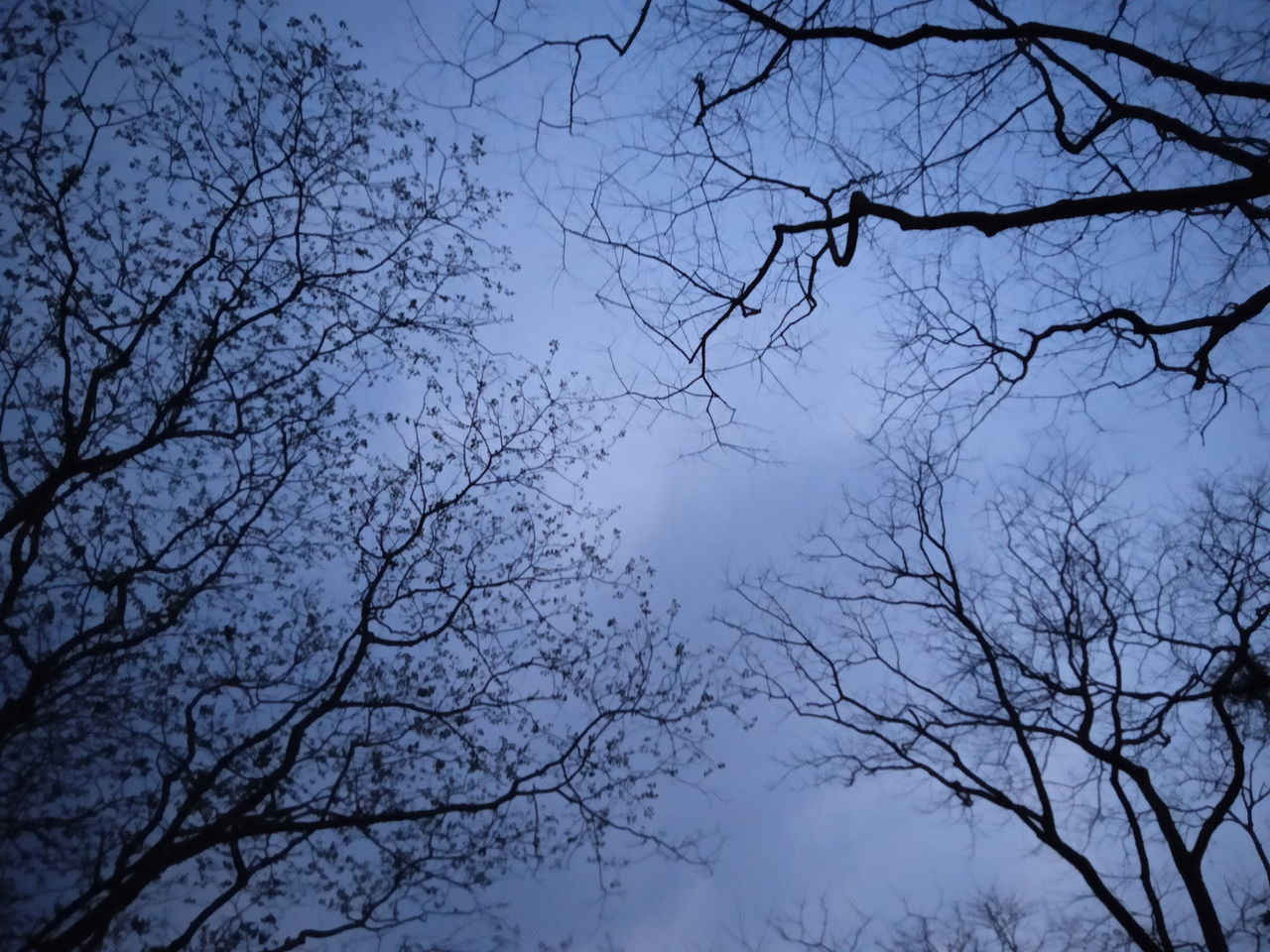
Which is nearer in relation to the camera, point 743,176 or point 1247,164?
point 1247,164

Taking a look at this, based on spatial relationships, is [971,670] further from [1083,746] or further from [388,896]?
[388,896]

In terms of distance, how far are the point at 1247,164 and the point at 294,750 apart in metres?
10.2

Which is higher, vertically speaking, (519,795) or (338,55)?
(338,55)

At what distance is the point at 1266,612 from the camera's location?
821 centimetres

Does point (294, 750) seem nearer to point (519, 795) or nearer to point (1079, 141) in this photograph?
point (519, 795)

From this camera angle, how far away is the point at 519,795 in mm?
9656

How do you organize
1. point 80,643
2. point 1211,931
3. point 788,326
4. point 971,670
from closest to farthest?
1. point 788,326
2. point 1211,931
3. point 80,643
4. point 971,670

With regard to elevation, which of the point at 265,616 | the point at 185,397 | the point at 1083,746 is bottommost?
the point at 1083,746

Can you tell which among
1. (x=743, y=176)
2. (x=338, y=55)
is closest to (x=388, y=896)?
(x=743, y=176)

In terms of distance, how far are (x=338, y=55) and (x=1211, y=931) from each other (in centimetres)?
1398

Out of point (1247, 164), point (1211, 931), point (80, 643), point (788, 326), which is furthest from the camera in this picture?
point (80, 643)

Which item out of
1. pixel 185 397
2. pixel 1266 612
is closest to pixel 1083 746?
pixel 1266 612

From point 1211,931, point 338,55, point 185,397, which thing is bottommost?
point 1211,931

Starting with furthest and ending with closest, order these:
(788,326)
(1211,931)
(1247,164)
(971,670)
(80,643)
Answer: (971,670)
(80,643)
(1211,931)
(788,326)
(1247,164)
